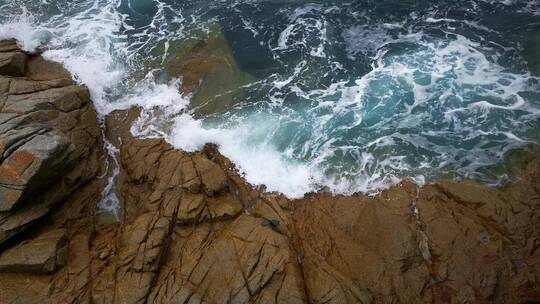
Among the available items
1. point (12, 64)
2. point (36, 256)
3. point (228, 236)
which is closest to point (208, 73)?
point (12, 64)

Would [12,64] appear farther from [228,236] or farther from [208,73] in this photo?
[228,236]

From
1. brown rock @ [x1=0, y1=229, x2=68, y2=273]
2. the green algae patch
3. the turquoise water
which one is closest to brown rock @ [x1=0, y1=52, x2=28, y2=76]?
the turquoise water

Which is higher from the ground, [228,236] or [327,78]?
[327,78]

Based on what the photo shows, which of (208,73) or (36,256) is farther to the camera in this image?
(208,73)

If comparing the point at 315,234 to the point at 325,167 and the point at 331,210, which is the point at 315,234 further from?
the point at 325,167

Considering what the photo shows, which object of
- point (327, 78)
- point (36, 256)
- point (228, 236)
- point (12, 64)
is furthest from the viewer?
point (327, 78)

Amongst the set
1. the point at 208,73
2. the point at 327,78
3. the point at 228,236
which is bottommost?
the point at 228,236
